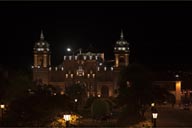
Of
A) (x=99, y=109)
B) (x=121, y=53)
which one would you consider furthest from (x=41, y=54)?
(x=99, y=109)

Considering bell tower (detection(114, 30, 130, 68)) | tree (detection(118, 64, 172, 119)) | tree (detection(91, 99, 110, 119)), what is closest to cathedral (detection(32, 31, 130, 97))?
bell tower (detection(114, 30, 130, 68))

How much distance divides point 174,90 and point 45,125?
183 ft

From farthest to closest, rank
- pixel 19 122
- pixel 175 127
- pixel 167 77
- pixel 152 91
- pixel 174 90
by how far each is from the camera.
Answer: pixel 167 77 < pixel 174 90 < pixel 152 91 < pixel 175 127 < pixel 19 122

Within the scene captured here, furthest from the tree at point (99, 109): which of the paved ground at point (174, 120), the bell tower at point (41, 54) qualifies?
the bell tower at point (41, 54)

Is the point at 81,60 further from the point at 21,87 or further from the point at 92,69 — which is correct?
the point at 21,87

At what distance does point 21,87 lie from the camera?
42625 mm

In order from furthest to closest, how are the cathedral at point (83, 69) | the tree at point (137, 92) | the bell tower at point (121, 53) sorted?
the bell tower at point (121, 53), the cathedral at point (83, 69), the tree at point (137, 92)

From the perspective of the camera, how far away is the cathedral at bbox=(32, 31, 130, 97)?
101 m

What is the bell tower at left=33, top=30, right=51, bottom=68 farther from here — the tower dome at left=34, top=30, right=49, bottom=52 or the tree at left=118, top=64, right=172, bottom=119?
the tree at left=118, top=64, right=172, bottom=119

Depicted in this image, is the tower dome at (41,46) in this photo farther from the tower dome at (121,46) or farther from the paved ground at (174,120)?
the paved ground at (174,120)

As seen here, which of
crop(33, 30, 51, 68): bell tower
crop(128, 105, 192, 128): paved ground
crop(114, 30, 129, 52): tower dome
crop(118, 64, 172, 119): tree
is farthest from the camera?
crop(33, 30, 51, 68): bell tower

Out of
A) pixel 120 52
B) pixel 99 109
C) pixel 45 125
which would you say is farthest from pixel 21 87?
pixel 120 52

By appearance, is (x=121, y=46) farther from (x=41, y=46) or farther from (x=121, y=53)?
(x=41, y=46)

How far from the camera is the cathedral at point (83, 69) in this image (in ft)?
332
